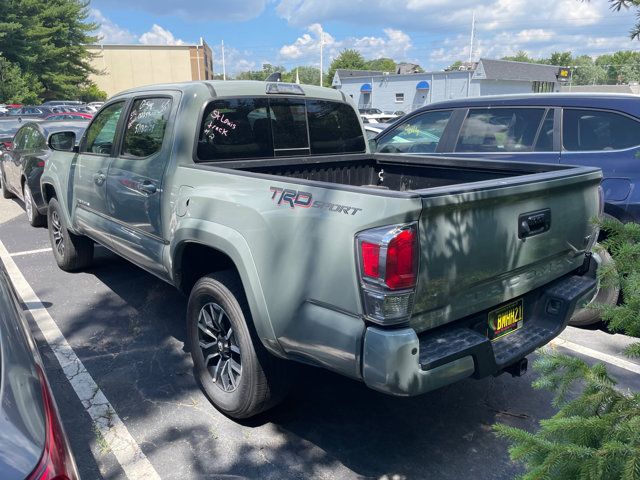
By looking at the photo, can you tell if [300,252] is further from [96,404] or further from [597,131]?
[597,131]

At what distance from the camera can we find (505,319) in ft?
9.75

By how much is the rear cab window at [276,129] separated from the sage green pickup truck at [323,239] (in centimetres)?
1

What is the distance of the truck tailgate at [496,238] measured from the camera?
7.89 feet

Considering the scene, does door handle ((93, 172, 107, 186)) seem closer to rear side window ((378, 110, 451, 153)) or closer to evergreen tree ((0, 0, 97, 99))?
rear side window ((378, 110, 451, 153))

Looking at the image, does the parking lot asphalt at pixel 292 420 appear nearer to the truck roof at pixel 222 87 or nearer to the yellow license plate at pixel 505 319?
the yellow license plate at pixel 505 319

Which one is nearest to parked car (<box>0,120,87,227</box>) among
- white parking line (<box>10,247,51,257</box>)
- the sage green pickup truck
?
white parking line (<box>10,247,51,257</box>)

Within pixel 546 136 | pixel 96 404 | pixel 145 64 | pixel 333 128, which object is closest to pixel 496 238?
pixel 333 128

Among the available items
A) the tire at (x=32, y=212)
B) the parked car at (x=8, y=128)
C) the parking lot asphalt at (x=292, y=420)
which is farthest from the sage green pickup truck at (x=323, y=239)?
the parked car at (x=8, y=128)

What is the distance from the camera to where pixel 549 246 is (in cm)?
303

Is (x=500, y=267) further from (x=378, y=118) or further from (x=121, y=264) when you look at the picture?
(x=378, y=118)

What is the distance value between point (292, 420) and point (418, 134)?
4015 millimetres

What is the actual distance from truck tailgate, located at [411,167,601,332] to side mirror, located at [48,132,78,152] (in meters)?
4.20

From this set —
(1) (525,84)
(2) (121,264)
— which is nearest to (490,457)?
(2) (121,264)

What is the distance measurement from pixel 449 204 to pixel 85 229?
3967 millimetres
